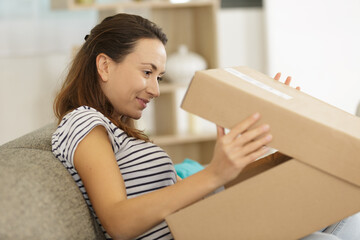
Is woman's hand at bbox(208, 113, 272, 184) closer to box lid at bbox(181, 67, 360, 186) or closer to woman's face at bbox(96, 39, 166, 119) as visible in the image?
box lid at bbox(181, 67, 360, 186)

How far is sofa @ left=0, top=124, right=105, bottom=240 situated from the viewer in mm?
1004

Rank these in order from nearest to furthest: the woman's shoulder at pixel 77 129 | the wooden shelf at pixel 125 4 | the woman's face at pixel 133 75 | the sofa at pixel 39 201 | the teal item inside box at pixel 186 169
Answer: the sofa at pixel 39 201
the woman's shoulder at pixel 77 129
the woman's face at pixel 133 75
the teal item inside box at pixel 186 169
the wooden shelf at pixel 125 4

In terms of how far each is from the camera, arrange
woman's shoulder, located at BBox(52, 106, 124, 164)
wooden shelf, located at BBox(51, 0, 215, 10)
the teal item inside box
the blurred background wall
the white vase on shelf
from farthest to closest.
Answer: the blurred background wall → the white vase on shelf → wooden shelf, located at BBox(51, 0, 215, 10) → the teal item inside box → woman's shoulder, located at BBox(52, 106, 124, 164)

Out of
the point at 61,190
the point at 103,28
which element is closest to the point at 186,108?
the point at 61,190

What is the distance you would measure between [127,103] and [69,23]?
221 centimetres

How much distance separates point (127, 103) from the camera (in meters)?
1.43

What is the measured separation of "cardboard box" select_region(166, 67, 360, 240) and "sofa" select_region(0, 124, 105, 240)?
20 cm

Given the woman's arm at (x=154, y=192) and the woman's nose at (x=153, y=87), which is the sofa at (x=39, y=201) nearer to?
the woman's arm at (x=154, y=192)

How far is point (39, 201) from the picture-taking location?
107 cm

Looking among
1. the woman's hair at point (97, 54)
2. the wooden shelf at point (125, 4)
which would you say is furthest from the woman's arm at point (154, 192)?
the wooden shelf at point (125, 4)

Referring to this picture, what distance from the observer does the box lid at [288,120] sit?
3.32ft

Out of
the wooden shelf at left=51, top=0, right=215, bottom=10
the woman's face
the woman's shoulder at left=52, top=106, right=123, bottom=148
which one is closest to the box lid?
the woman's shoulder at left=52, top=106, right=123, bottom=148

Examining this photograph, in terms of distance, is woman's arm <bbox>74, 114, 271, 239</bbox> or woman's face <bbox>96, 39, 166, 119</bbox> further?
woman's face <bbox>96, 39, 166, 119</bbox>

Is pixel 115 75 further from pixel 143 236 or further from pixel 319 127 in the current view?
→ pixel 319 127
